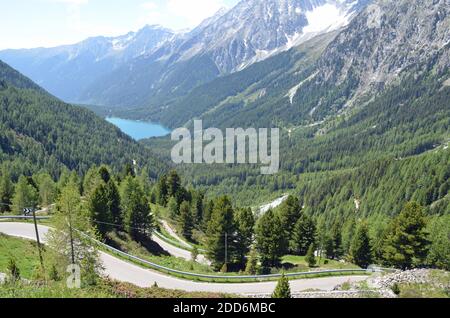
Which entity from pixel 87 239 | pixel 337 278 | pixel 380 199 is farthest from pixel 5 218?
pixel 380 199

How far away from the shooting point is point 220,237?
58.2 m

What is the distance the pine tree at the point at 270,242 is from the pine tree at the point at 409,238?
15.0 m

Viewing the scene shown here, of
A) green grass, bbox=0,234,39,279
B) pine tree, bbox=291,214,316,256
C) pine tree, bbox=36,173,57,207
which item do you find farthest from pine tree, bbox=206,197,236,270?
pine tree, bbox=36,173,57,207

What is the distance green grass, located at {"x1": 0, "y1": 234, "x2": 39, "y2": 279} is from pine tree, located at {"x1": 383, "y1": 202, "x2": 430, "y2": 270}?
4527cm

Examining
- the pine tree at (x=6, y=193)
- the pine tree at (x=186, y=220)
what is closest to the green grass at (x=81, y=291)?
the pine tree at (x=186, y=220)

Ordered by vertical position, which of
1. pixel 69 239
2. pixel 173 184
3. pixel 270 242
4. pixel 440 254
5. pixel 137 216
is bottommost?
pixel 440 254

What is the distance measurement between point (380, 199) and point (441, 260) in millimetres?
113337

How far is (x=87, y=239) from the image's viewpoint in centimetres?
3772

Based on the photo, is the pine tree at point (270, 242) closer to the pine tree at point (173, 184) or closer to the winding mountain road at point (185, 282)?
the winding mountain road at point (185, 282)

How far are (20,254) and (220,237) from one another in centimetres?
2636

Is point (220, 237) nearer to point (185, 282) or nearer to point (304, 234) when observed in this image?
point (185, 282)

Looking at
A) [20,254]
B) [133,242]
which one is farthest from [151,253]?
[20,254]

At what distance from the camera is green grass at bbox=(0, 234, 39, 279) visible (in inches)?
1607
